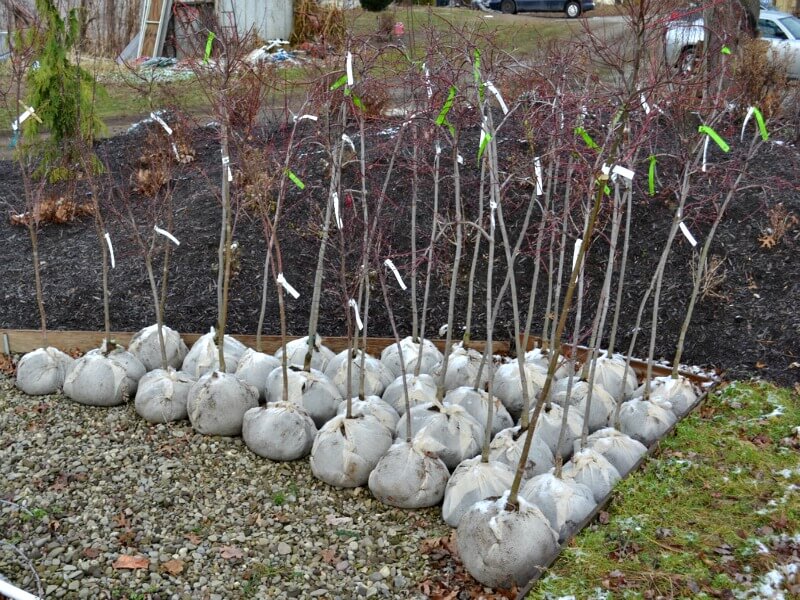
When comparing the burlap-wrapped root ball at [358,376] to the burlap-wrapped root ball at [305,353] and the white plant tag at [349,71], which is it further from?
the white plant tag at [349,71]

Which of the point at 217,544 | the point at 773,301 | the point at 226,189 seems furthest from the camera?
the point at 773,301

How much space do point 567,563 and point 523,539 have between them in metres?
0.22

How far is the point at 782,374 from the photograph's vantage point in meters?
5.05

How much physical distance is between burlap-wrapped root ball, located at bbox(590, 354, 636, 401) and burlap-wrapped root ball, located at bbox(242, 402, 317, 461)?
5.69 feet

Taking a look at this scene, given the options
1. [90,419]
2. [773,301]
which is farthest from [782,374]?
[90,419]

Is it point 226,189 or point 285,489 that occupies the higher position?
point 226,189

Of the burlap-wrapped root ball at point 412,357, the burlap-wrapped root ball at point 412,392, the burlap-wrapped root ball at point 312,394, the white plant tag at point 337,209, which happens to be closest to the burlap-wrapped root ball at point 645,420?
the burlap-wrapped root ball at point 412,392

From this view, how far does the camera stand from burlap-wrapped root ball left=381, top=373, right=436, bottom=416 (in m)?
4.37

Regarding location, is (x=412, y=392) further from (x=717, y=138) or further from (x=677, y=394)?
(x=717, y=138)

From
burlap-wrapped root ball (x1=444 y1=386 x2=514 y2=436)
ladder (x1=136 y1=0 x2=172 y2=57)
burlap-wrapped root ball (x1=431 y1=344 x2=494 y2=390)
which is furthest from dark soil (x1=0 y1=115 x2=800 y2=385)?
ladder (x1=136 y1=0 x2=172 y2=57)

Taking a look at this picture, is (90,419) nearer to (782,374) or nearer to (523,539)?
(523,539)

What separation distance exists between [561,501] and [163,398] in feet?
7.66

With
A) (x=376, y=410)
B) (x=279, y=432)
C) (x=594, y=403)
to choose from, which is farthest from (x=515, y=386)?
(x=279, y=432)

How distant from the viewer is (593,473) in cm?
375
